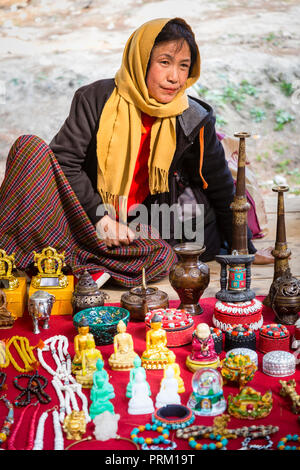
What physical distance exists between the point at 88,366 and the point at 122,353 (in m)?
0.17

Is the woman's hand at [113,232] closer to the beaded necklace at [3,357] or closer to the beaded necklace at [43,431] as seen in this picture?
the beaded necklace at [3,357]

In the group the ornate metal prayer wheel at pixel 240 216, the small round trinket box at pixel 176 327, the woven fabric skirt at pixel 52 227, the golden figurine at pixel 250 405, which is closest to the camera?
the golden figurine at pixel 250 405

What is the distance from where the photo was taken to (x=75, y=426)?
2070 millimetres

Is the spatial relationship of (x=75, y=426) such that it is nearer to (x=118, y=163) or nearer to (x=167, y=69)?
(x=118, y=163)

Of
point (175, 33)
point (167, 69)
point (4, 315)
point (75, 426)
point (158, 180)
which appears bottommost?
point (4, 315)

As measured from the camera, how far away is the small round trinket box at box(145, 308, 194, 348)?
2.78 meters

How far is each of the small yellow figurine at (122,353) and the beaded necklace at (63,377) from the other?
185 millimetres

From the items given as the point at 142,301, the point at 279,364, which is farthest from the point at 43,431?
the point at 142,301

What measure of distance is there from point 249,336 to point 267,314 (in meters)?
0.52

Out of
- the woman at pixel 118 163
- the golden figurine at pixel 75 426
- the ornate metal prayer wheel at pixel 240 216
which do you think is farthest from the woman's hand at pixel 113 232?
the golden figurine at pixel 75 426

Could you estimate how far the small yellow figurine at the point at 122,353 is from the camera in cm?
257

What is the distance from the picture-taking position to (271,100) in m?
7.81

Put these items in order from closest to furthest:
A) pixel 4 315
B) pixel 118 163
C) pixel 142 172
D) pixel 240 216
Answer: pixel 4 315 < pixel 240 216 < pixel 118 163 < pixel 142 172

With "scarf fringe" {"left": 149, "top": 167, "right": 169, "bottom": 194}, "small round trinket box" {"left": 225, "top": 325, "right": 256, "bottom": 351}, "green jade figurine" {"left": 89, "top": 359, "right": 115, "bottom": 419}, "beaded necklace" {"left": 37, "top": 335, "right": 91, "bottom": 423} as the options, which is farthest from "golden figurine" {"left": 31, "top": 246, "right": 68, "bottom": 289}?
"green jade figurine" {"left": 89, "top": 359, "right": 115, "bottom": 419}
